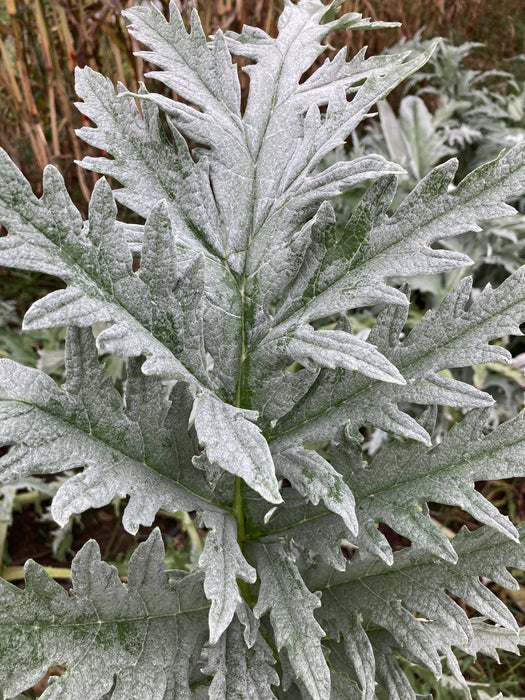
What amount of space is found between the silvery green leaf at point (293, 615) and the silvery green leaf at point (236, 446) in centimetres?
23

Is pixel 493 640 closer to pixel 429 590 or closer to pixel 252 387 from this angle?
pixel 429 590

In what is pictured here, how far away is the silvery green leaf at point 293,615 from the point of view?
29.0 inches

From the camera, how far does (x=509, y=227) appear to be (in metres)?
2.28

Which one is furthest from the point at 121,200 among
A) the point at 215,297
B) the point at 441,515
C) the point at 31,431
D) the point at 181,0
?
the point at 441,515

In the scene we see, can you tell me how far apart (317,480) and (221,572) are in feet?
0.52

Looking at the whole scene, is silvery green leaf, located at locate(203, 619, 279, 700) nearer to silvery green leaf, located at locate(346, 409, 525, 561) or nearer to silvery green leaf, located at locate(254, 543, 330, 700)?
silvery green leaf, located at locate(254, 543, 330, 700)

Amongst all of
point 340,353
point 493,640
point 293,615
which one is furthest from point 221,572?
point 493,640

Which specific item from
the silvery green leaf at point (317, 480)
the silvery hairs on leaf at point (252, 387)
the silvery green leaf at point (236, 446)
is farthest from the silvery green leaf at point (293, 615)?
the silvery green leaf at point (236, 446)

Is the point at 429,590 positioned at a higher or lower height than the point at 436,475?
lower

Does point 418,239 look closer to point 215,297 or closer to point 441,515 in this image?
point 215,297

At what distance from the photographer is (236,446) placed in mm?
675

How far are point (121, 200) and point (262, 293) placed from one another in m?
0.21

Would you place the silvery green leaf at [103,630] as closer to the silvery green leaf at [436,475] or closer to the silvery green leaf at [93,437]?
the silvery green leaf at [93,437]

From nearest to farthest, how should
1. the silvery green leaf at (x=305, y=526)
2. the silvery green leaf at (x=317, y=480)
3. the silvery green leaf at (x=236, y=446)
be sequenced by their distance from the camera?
the silvery green leaf at (x=236, y=446) < the silvery green leaf at (x=317, y=480) < the silvery green leaf at (x=305, y=526)
